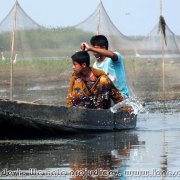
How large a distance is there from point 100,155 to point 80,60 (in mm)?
2625

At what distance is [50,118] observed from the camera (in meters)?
12.8

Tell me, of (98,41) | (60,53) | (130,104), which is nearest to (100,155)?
(98,41)

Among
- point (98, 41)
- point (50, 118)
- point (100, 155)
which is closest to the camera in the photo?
point (100, 155)

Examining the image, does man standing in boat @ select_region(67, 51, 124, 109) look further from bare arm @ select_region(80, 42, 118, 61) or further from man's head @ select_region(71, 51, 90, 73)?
bare arm @ select_region(80, 42, 118, 61)

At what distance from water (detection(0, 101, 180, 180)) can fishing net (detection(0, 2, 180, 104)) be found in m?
4.73

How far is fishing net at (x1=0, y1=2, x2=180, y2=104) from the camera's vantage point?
60.8ft

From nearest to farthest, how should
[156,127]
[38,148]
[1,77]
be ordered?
[38,148]
[156,127]
[1,77]

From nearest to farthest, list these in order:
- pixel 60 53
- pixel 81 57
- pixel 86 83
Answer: pixel 81 57 → pixel 86 83 → pixel 60 53

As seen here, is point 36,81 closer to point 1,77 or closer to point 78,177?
point 1,77

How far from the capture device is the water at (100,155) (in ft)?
30.9

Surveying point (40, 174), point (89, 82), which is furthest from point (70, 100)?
point (40, 174)

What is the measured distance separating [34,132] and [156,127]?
8.99 ft

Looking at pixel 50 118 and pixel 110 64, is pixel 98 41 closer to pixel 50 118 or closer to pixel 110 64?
pixel 110 64

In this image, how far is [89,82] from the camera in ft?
43.6
